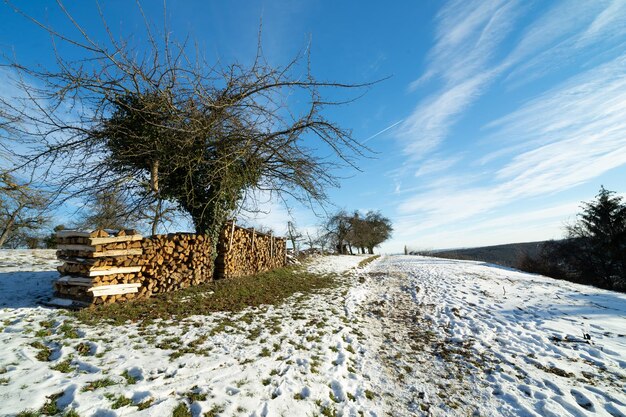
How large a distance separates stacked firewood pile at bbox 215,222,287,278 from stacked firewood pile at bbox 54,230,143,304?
10.5ft

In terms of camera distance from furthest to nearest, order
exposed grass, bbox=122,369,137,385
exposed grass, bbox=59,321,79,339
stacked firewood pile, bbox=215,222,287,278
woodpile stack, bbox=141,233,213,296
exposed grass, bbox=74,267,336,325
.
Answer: stacked firewood pile, bbox=215,222,287,278
woodpile stack, bbox=141,233,213,296
exposed grass, bbox=74,267,336,325
exposed grass, bbox=59,321,79,339
exposed grass, bbox=122,369,137,385

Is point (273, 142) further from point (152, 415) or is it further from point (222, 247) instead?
point (152, 415)

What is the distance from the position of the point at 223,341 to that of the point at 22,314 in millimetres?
4058

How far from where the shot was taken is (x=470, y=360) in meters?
4.82

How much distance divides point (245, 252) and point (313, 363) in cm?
754

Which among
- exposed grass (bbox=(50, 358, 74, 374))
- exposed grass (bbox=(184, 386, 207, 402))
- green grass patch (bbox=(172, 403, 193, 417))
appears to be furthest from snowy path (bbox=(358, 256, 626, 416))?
exposed grass (bbox=(50, 358, 74, 374))

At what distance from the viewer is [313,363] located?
4.32 meters

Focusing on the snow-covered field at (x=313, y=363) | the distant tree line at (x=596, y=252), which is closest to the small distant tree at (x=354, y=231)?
the distant tree line at (x=596, y=252)

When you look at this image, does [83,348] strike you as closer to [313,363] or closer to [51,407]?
[51,407]

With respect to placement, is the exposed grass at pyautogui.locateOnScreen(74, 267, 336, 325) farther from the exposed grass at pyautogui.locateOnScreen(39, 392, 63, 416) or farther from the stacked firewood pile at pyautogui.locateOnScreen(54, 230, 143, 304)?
the exposed grass at pyautogui.locateOnScreen(39, 392, 63, 416)

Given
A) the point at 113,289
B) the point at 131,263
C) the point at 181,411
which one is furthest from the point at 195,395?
the point at 131,263

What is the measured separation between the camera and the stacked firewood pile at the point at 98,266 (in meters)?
5.88

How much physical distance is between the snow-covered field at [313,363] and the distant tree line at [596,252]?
59.2 feet

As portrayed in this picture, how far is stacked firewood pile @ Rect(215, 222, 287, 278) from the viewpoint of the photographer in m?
9.70
